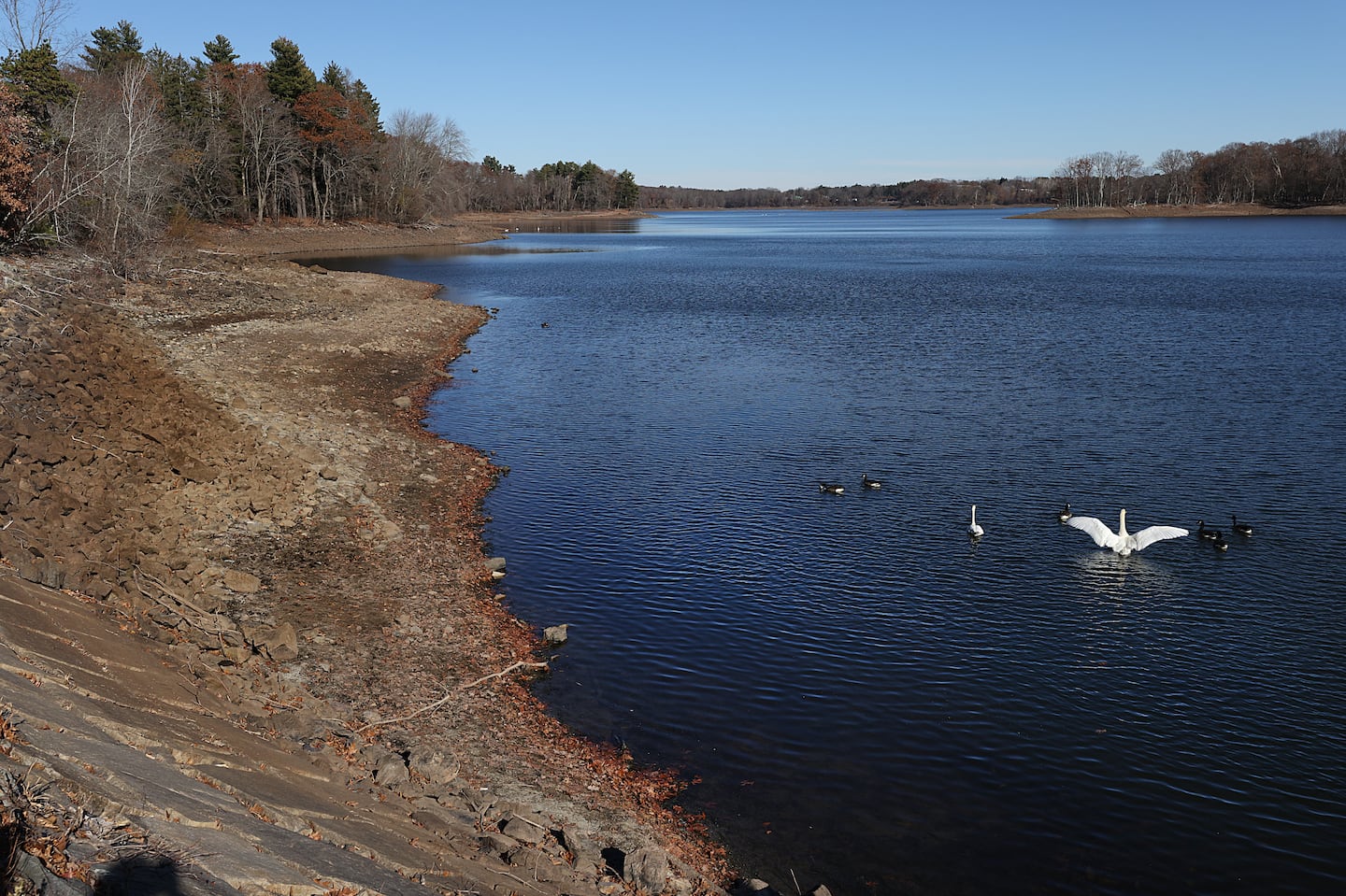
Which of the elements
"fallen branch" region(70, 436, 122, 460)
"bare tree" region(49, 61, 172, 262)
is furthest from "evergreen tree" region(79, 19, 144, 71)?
"fallen branch" region(70, 436, 122, 460)

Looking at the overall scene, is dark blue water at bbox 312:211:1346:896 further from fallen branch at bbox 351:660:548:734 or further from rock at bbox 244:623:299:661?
rock at bbox 244:623:299:661

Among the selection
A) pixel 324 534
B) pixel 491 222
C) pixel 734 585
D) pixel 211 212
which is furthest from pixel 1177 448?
pixel 491 222

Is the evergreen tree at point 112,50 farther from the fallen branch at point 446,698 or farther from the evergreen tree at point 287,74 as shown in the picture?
the fallen branch at point 446,698

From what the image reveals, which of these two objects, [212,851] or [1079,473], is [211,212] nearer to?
[1079,473]

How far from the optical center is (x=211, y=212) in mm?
95188

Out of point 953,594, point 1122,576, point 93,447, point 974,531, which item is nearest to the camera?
point 93,447

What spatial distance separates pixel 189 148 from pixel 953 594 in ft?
279

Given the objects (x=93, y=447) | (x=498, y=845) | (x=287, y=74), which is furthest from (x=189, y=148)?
(x=498, y=845)

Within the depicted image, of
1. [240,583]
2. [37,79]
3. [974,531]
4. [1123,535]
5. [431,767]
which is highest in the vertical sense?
[37,79]

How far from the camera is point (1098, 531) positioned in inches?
869

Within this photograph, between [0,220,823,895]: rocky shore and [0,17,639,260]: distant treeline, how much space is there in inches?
615

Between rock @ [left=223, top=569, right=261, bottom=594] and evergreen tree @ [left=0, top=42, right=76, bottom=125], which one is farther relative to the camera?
evergreen tree @ [left=0, top=42, right=76, bottom=125]

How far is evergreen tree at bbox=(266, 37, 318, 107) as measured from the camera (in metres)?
105

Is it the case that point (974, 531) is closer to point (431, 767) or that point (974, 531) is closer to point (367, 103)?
point (431, 767)
